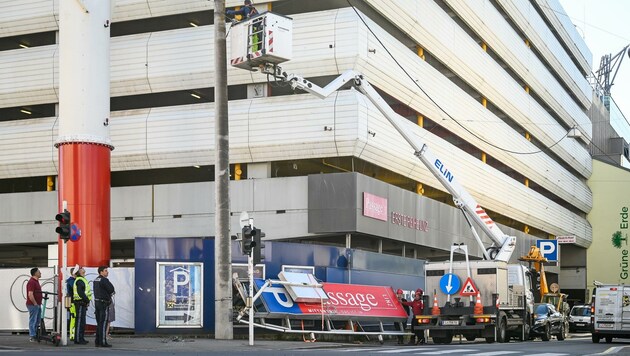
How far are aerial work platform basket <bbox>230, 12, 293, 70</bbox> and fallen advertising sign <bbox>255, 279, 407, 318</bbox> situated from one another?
263 inches

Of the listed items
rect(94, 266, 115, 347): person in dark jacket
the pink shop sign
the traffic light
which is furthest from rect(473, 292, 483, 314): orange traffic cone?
rect(94, 266, 115, 347): person in dark jacket

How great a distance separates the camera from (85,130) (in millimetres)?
32688

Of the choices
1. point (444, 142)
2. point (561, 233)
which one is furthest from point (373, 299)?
point (561, 233)

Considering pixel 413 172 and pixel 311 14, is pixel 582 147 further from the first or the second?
pixel 311 14

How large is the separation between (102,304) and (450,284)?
12179 mm

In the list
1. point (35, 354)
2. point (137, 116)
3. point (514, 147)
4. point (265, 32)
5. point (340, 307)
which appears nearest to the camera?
point (35, 354)

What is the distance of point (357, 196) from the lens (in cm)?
3806

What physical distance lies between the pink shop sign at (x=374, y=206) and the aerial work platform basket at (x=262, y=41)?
13627mm

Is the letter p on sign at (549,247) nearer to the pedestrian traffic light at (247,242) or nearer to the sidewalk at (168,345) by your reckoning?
the sidewalk at (168,345)

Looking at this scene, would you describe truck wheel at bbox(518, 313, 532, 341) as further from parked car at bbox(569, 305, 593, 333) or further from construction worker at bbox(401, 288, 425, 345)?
parked car at bbox(569, 305, 593, 333)

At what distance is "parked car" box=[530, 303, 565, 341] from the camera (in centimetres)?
3574

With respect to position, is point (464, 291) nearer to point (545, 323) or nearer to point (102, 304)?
point (545, 323)

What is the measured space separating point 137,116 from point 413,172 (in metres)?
12.4

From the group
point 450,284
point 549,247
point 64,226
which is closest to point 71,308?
point 64,226
